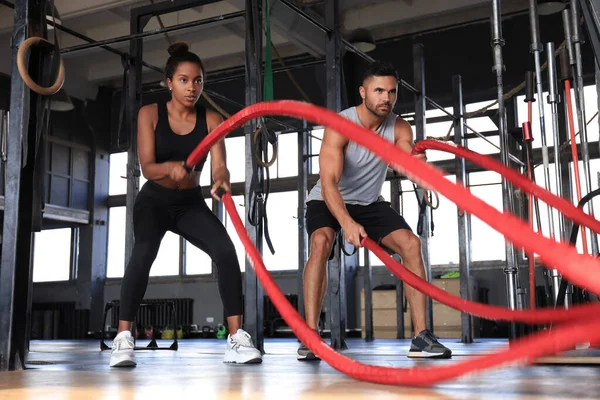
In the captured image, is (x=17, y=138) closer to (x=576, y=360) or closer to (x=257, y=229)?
(x=257, y=229)

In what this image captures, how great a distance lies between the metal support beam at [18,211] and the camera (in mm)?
2545

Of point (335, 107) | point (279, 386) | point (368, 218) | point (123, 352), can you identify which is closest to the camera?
point (279, 386)

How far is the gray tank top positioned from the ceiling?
5699 millimetres

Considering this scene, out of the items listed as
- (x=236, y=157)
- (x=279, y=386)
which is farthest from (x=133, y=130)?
(x=236, y=157)

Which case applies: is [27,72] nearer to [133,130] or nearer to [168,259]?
[133,130]

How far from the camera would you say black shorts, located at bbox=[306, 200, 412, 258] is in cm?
316

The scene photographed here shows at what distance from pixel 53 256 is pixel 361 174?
40.4ft

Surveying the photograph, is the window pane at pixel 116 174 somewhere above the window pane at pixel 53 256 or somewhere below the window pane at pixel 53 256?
above

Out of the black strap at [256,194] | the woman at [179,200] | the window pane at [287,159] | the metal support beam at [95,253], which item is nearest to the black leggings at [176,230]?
the woman at [179,200]

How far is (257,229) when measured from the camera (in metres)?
3.72

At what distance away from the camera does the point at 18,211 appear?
2.59 metres

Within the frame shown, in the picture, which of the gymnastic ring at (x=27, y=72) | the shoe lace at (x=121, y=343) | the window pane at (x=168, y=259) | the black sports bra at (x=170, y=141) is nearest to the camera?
the gymnastic ring at (x=27, y=72)

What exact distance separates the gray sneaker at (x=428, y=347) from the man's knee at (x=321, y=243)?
0.54 meters

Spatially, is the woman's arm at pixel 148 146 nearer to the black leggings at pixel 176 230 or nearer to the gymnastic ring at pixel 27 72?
the black leggings at pixel 176 230
